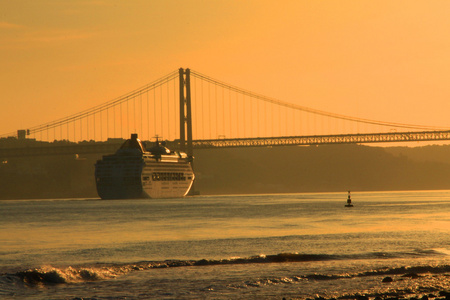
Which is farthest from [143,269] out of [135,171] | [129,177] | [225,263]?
[129,177]

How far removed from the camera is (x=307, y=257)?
2978 cm

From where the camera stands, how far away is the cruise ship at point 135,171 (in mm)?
133375

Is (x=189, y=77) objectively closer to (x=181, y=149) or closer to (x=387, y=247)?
(x=181, y=149)

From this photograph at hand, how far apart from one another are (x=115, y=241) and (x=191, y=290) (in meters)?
19.6

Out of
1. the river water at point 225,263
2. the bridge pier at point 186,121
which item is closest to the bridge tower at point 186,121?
the bridge pier at point 186,121

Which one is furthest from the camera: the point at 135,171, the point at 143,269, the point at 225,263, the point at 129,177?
the point at 129,177

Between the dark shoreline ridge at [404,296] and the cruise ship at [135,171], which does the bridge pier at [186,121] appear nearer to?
the cruise ship at [135,171]

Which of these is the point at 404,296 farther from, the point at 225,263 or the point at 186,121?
the point at 186,121

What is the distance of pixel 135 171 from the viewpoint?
133 meters

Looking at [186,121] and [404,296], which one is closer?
[404,296]

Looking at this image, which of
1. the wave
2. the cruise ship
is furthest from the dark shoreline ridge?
the cruise ship

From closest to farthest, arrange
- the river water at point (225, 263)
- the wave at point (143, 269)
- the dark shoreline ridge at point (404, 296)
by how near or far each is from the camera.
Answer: the dark shoreline ridge at point (404, 296)
the river water at point (225, 263)
the wave at point (143, 269)

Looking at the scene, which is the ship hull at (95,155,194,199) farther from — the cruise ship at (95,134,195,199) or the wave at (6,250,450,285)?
the wave at (6,250,450,285)

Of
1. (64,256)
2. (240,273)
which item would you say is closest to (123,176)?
(64,256)
